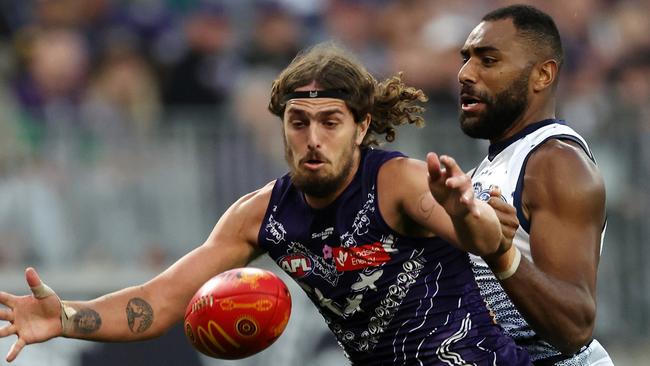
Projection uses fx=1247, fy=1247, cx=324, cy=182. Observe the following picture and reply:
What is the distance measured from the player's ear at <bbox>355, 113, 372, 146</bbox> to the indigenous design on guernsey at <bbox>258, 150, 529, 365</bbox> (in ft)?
0.45

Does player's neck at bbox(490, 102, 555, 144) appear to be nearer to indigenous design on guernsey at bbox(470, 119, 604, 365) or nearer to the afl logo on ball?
indigenous design on guernsey at bbox(470, 119, 604, 365)

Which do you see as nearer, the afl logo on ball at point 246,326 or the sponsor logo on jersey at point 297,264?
the afl logo on ball at point 246,326

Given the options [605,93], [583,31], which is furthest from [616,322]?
[583,31]

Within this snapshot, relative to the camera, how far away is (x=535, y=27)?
254 inches

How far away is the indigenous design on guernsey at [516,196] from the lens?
603 cm

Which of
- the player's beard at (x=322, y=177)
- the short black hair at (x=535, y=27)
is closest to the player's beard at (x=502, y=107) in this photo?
the short black hair at (x=535, y=27)

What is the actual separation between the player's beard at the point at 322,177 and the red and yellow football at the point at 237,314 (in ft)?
1.54

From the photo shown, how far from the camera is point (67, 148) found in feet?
33.1

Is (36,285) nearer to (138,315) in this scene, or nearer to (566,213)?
(138,315)

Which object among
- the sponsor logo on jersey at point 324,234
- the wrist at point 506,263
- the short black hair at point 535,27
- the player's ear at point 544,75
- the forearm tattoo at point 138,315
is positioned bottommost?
the forearm tattoo at point 138,315

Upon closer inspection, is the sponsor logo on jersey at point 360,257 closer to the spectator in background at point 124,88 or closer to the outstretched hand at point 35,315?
the outstretched hand at point 35,315

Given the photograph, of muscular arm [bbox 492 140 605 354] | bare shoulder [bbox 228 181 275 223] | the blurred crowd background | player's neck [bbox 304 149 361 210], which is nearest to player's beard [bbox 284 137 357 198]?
player's neck [bbox 304 149 361 210]

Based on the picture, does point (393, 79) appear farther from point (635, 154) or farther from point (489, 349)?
point (635, 154)

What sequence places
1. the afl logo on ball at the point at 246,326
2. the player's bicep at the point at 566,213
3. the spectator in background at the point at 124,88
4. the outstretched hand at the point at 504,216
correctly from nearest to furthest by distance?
the outstretched hand at the point at 504,216 → the player's bicep at the point at 566,213 → the afl logo on ball at the point at 246,326 → the spectator in background at the point at 124,88
